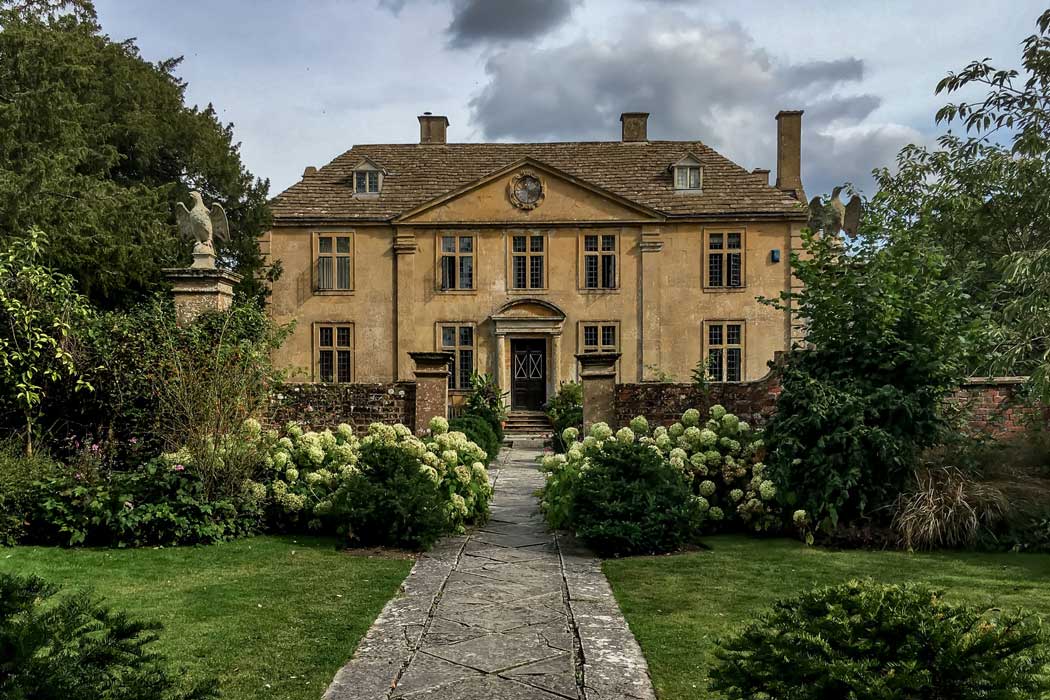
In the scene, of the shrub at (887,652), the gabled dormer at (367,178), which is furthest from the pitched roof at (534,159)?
the shrub at (887,652)

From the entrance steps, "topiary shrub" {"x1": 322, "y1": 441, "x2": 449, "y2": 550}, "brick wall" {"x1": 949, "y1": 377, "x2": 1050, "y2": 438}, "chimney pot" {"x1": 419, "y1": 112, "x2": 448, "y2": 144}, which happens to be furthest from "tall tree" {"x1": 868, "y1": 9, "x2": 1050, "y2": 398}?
"chimney pot" {"x1": 419, "y1": 112, "x2": 448, "y2": 144}

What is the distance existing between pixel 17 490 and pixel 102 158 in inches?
817

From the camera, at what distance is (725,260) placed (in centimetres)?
2636

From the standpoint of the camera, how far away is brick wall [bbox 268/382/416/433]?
1340 cm

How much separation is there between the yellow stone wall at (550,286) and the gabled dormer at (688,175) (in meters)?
1.45

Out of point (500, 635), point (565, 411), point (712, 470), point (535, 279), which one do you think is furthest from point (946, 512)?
point (535, 279)

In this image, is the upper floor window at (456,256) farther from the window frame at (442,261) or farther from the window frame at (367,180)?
the window frame at (367,180)

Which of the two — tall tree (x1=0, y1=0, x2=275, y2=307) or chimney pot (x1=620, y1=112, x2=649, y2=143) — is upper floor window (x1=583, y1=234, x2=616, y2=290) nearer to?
chimney pot (x1=620, y1=112, x2=649, y2=143)

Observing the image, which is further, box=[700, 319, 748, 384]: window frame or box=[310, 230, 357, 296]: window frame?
box=[310, 230, 357, 296]: window frame

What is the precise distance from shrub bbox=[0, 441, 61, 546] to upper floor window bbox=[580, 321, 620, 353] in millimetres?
18677

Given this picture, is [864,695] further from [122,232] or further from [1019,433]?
[122,232]

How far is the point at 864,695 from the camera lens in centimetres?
246

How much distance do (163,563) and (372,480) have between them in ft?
6.90

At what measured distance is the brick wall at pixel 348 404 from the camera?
44.0 feet
